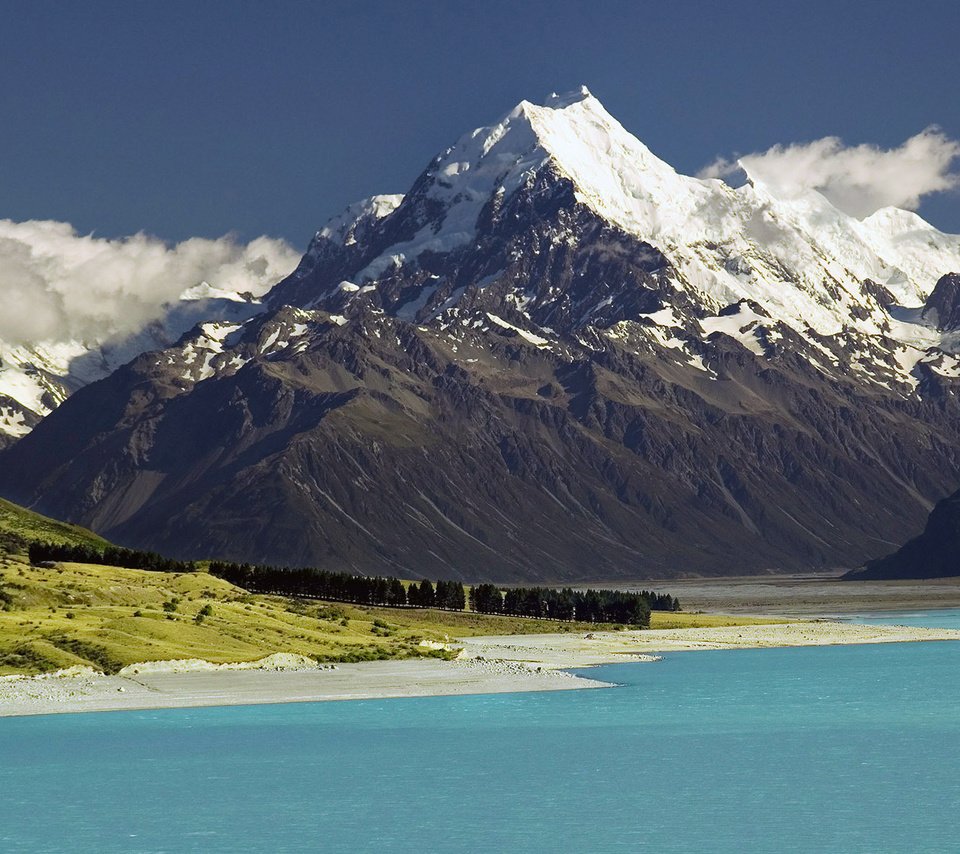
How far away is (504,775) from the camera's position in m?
85.2

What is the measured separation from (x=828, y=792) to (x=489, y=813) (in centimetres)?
1650

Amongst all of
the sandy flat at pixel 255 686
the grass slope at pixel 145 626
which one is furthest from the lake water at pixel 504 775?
the grass slope at pixel 145 626

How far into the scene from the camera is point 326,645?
6590 inches

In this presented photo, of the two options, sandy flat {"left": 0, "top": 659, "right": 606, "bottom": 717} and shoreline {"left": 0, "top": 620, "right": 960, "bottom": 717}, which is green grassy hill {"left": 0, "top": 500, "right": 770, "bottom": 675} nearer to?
shoreline {"left": 0, "top": 620, "right": 960, "bottom": 717}

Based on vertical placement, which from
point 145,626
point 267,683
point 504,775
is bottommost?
point 504,775

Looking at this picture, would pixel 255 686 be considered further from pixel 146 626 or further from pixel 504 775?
pixel 504 775

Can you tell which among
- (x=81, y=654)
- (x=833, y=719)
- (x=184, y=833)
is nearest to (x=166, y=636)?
(x=81, y=654)

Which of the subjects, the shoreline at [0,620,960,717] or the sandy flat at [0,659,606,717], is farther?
the shoreline at [0,620,960,717]

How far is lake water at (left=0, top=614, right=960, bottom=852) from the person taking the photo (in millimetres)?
68812

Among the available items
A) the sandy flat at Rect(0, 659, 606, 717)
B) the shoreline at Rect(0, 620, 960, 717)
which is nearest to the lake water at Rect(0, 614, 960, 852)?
the sandy flat at Rect(0, 659, 606, 717)

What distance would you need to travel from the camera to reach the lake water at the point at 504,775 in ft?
226

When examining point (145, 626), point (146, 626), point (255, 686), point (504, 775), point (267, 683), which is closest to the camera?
point (504, 775)

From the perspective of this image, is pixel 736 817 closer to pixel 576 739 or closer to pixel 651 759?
pixel 651 759

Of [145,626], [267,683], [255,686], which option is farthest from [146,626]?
[255,686]
